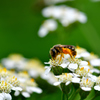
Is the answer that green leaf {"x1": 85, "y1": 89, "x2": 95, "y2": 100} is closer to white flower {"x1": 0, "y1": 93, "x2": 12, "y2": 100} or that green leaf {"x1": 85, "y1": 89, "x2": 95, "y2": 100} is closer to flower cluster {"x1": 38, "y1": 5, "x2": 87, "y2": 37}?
white flower {"x1": 0, "y1": 93, "x2": 12, "y2": 100}

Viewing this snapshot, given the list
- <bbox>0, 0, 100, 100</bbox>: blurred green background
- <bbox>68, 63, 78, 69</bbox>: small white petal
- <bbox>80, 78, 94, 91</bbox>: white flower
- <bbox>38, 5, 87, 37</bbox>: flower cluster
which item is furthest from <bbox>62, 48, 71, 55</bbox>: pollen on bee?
<bbox>0, 0, 100, 100</bbox>: blurred green background

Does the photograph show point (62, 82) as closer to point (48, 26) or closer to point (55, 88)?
point (55, 88)

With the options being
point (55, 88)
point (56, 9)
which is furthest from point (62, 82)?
point (56, 9)

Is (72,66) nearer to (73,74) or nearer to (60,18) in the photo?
(73,74)

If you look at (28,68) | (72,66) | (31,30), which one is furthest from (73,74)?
(31,30)

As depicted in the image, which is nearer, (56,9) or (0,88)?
(0,88)

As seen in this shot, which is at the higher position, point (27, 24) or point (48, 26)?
point (27, 24)

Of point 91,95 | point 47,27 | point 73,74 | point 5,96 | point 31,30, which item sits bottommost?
point 91,95

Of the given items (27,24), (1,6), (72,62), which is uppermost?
(1,6)

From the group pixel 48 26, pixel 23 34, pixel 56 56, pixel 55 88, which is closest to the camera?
pixel 56 56
